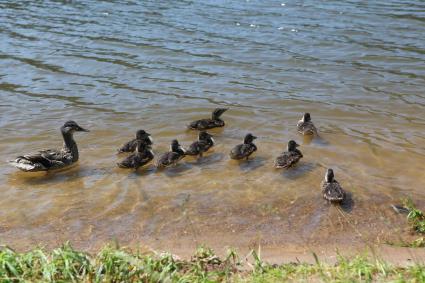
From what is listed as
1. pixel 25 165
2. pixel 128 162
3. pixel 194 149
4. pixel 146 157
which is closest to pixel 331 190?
pixel 194 149

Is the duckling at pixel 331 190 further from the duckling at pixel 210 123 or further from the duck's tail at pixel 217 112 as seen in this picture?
the duck's tail at pixel 217 112

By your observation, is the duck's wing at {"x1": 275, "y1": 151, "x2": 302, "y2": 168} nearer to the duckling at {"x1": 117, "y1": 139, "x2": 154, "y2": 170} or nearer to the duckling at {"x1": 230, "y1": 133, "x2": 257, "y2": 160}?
the duckling at {"x1": 230, "y1": 133, "x2": 257, "y2": 160}

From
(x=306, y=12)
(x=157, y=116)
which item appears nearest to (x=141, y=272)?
(x=157, y=116)

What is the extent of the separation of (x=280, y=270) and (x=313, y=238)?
1337mm

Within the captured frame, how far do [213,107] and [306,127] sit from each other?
220cm

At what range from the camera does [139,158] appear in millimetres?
8094

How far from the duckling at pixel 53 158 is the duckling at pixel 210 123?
1950 mm

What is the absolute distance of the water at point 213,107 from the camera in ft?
21.4

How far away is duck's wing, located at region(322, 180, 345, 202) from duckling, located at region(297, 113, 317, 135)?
2267 millimetres

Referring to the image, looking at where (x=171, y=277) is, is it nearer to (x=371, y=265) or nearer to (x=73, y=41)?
(x=371, y=265)

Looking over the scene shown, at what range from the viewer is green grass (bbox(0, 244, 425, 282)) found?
4477 mm

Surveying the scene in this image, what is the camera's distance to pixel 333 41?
1530 centimetres

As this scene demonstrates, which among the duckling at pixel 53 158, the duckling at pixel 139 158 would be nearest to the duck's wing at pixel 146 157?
Result: the duckling at pixel 139 158

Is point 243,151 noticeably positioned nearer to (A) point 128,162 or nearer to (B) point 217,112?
(A) point 128,162
